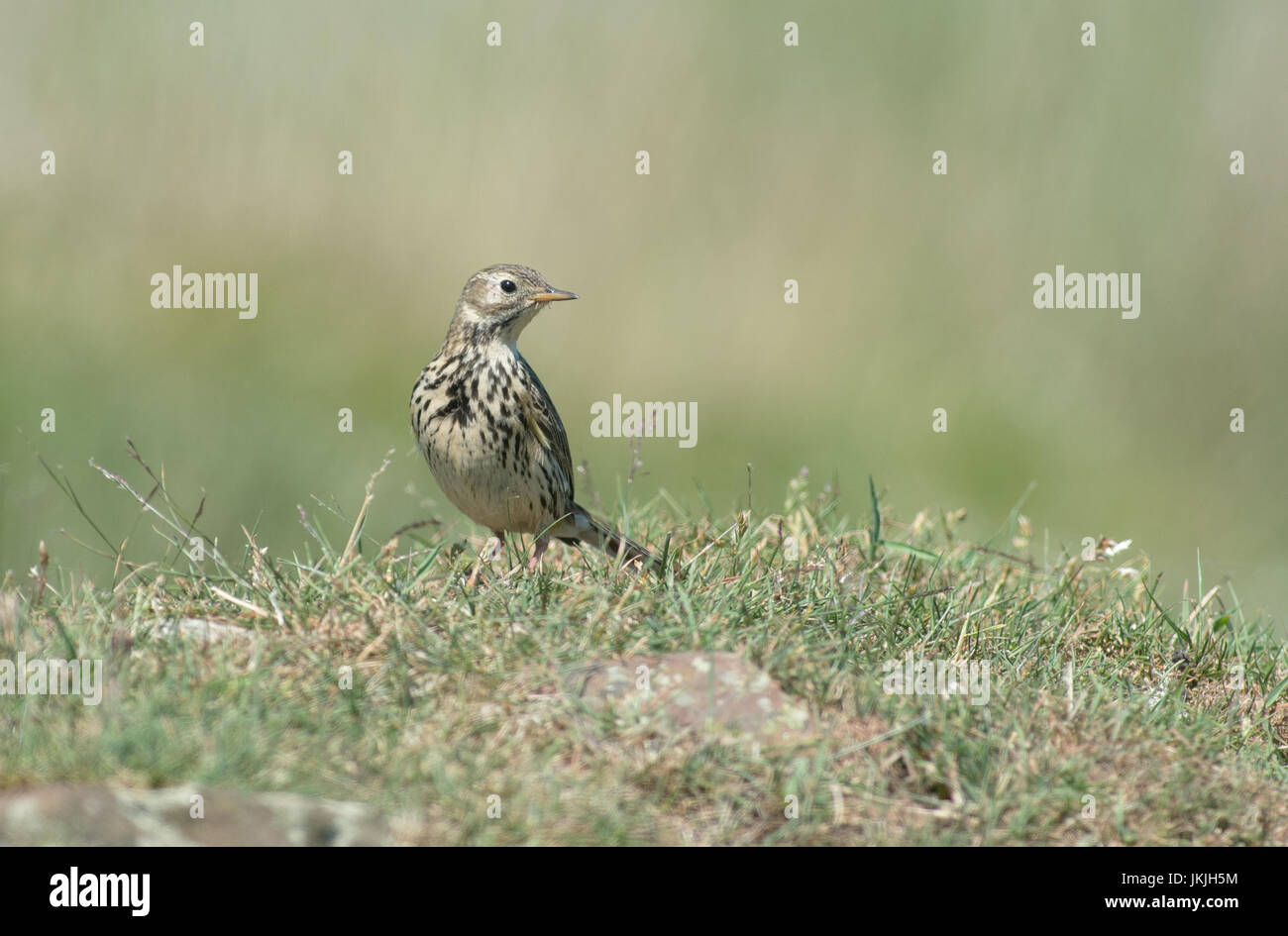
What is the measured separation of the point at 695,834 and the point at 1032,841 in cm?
96

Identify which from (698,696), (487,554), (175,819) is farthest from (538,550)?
(175,819)

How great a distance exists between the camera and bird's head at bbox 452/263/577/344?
22.0ft

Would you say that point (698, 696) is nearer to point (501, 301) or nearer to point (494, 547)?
point (494, 547)

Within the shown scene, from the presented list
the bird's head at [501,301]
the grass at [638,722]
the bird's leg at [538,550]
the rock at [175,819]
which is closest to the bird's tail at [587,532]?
the bird's leg at [538,550]

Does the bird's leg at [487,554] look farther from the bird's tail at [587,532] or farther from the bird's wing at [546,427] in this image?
the bird's wing at [546,427]

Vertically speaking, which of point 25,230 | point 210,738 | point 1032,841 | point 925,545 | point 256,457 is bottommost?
point 1032,841

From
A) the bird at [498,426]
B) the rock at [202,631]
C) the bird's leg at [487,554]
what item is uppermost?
the bird at [498,426]

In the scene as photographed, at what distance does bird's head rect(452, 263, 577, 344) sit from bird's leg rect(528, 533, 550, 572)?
100cm

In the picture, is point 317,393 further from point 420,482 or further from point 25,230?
point 25,230

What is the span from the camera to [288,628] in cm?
459

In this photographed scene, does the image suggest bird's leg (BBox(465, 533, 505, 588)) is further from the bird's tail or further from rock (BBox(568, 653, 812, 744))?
rock (BBox(568, 653, 812, 744))

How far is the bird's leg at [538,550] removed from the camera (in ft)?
17.8

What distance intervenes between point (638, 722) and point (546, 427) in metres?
2.76

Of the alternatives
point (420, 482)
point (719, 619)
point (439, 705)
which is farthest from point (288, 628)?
point (420, 482)
